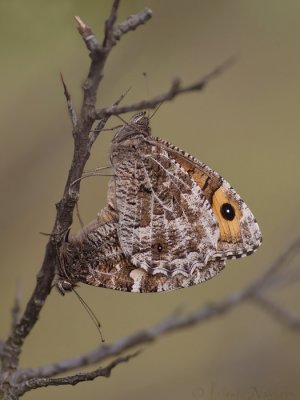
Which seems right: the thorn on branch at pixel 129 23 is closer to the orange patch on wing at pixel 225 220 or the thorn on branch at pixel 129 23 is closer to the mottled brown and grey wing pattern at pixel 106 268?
the mottled brown and grey wing pattern at pixel 106 268

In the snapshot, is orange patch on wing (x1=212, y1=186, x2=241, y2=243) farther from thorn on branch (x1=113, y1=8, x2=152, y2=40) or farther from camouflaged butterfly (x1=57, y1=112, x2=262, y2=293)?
thorn on branch (x1=113, y1=8, x2=152, y2=40)

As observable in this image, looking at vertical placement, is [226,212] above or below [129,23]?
below

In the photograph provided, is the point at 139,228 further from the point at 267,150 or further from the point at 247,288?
the point at 267,150

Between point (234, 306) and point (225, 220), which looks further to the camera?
point (225, 220)

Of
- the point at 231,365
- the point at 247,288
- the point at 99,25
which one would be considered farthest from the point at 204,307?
the point at 99,25

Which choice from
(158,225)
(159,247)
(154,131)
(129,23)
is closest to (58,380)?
(159,247)

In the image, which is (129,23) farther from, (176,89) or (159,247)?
(159,247)

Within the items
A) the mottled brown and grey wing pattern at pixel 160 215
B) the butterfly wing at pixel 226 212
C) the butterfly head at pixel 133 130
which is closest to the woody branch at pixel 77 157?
the mottled brown and grey wing pattern at pixel 160 215
